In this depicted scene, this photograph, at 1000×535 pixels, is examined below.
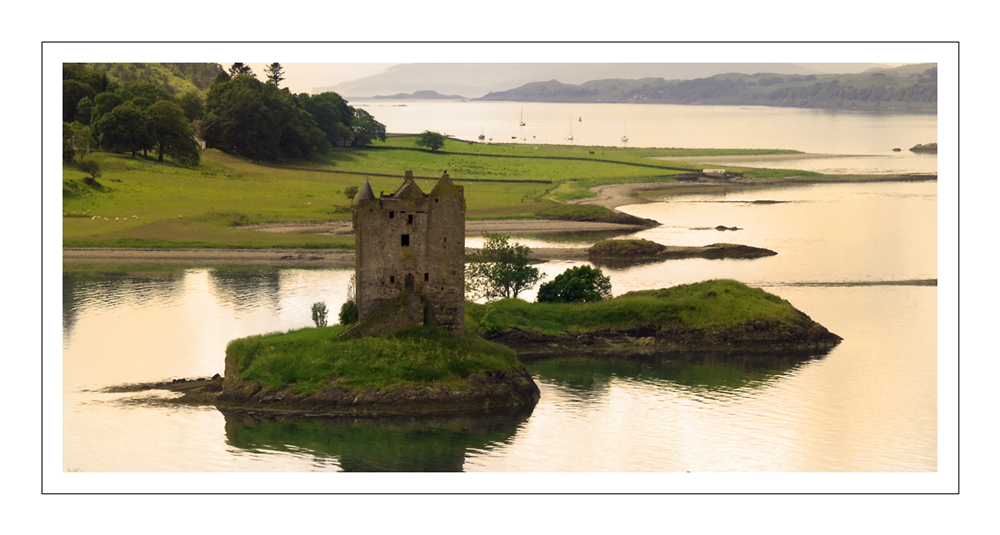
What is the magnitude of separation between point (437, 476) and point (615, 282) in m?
53.4

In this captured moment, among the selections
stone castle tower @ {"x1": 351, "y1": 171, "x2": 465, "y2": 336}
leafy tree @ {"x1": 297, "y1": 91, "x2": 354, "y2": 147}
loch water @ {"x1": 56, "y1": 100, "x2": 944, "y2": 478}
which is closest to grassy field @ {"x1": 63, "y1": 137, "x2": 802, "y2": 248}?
leafy tree @ {"x1": 297, "y1": 91, "x2": 354, "y2": 147}

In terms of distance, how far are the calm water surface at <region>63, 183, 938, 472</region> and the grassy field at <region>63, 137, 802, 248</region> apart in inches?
538

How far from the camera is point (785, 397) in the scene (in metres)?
64.0

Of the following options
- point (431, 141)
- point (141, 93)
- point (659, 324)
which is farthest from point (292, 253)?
point (431, 141)

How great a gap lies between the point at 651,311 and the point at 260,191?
72.8m

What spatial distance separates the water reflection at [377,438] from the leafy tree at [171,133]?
88.1 m

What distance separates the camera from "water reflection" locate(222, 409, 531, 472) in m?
51.4

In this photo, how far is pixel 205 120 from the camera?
535ft

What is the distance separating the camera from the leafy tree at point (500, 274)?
83812 millimetres

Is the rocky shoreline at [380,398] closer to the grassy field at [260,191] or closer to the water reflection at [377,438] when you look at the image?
the water reflection at [377,438]

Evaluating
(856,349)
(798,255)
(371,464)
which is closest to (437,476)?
(371,464)

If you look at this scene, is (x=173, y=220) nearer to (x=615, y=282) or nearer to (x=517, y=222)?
(x=517, y=222)

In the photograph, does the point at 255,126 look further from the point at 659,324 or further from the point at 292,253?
the point at 659,324

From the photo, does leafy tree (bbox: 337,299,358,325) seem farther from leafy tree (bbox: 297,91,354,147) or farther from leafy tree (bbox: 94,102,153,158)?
leafy tree (bbox: 297,91,354,147)
